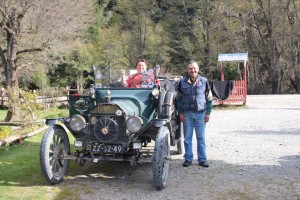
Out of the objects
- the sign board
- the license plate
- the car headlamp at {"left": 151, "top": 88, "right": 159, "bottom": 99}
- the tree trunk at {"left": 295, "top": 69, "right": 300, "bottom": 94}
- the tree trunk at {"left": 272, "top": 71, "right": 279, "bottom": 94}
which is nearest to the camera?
the license plate

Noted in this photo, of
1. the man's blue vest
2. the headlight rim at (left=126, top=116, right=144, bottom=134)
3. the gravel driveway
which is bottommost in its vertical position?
the gravel driveway

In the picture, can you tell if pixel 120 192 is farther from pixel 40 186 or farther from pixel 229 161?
pixel 229 161

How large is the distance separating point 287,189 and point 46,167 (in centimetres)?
319

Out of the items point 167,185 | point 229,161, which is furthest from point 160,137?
point 229,161

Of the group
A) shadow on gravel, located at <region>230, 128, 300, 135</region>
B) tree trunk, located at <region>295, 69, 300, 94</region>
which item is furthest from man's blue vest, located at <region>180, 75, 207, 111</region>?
tree trunk, located at <region>295, 69, 300, 94</region>

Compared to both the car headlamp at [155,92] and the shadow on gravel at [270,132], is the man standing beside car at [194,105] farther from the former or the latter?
the shadow on gravel at [270,132]

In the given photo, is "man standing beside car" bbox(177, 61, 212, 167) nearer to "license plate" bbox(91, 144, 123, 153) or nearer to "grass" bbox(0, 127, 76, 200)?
"license plate" bbox(91, 144, 123, 153)

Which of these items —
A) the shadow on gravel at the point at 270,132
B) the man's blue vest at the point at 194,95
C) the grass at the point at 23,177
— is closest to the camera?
the grass at the point at 23,177

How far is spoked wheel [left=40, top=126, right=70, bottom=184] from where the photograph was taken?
502 cm

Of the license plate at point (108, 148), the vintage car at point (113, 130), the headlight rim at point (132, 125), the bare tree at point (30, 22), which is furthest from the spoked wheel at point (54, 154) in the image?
the bare tree at point (30, 22)

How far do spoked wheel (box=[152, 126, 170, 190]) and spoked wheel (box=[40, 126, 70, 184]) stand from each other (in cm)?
140

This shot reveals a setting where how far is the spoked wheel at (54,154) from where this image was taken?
5.02 m

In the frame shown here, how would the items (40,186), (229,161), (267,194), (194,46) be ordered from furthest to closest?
1. (194,46)
2. (229,161)
3. (40,186)
4. (267,194)

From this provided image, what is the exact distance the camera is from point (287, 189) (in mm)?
5000
